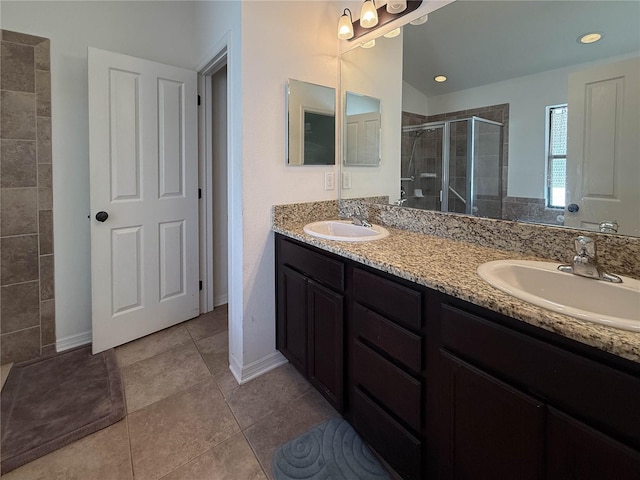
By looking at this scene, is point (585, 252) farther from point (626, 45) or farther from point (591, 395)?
point (626, 45)

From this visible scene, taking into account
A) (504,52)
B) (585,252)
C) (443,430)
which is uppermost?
(504,52)

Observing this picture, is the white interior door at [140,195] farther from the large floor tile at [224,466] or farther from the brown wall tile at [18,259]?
the large floor tile at [224,466]

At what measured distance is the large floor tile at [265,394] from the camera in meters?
1.58

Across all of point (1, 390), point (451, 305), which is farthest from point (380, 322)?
point (1, 390)

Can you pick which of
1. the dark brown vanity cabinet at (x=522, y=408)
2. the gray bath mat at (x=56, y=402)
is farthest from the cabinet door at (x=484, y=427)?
the gray bath mat at (x=56, y=402)

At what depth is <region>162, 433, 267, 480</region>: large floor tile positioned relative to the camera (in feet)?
Answer: 4.10

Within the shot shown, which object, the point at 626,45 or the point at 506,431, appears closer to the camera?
the point at 506,431

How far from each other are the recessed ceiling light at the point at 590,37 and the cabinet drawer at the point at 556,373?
1013 millimetres

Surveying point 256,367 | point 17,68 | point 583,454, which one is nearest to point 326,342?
point 256,367

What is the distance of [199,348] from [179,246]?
2.52 ft

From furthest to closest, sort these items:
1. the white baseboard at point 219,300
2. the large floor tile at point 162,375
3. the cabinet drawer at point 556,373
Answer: the white baseboard at point 219,300, the large floor tile at point 162,375, the cabinet drawer at point 556,373

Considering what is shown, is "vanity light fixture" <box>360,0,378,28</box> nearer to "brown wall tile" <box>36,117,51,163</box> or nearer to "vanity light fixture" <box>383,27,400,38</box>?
"vanity light fixture" <box>383,27,400,38</box>

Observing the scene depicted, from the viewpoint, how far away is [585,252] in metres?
0.98

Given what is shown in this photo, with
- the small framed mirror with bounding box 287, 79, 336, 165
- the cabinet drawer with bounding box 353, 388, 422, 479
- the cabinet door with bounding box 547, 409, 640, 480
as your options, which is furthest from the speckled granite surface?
the cabinet drawer with bounding box 353, 388, 422, 479
